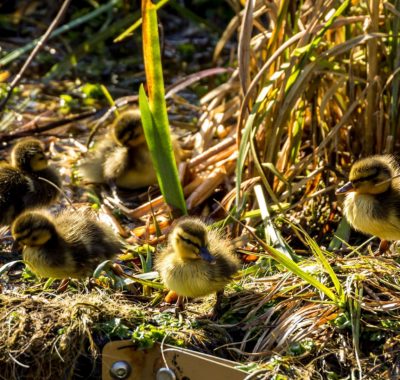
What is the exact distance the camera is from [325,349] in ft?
12.8

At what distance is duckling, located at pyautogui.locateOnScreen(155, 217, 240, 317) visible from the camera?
4098 millimetres

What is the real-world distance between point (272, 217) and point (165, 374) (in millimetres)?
1290

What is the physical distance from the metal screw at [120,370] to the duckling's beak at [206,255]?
510 mm

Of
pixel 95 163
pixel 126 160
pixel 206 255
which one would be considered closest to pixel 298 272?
pixel 206 255

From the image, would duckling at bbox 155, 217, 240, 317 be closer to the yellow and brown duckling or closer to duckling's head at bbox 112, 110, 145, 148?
the yellow and brown duckling

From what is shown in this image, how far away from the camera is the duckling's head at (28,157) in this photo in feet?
17.4

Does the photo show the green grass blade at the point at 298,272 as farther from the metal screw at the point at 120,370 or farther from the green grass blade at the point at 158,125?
the green grass blade at the point at 158,125

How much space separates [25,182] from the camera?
5.23m

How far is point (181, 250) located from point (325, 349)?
705mm

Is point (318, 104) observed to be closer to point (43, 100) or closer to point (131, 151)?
point (131, 151)

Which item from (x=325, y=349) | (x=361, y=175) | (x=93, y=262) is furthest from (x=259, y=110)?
(x=325, y=349)

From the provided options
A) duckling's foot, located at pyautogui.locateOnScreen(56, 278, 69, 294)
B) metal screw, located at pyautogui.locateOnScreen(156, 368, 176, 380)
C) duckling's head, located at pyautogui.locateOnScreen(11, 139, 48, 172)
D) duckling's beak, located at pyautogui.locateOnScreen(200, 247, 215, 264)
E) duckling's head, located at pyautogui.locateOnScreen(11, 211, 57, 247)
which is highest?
duckling's beak, located at pyautogui.locateOnScreen(200, 247, 215, 264)

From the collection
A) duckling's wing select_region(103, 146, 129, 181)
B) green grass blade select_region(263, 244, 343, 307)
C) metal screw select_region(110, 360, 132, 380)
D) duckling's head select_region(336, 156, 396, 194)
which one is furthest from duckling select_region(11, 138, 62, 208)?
green grass blade select_region(263, 244, 343, 307)

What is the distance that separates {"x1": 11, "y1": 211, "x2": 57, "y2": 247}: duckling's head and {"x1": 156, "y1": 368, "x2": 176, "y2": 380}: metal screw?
854mm
